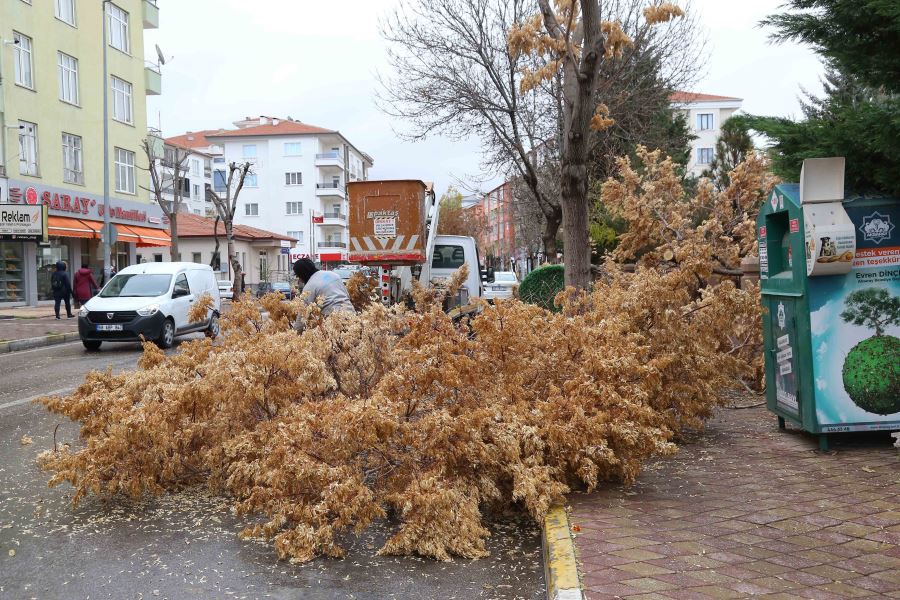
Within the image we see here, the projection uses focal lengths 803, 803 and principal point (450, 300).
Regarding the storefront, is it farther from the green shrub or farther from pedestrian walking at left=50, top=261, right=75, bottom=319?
the green shrub

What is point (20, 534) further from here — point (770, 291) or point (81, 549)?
point (770, 291)

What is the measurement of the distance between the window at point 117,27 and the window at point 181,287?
23.4 metres

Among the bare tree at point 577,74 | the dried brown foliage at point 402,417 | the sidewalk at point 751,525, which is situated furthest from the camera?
the bare tree at point 577,74

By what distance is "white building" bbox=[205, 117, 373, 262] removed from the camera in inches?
3425

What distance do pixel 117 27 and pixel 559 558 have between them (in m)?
39.1

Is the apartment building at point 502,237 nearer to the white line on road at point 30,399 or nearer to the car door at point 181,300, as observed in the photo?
the car door at point 181,300

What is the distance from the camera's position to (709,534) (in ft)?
14.3

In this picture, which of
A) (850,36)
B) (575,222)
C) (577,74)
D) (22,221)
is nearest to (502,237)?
(22,221)

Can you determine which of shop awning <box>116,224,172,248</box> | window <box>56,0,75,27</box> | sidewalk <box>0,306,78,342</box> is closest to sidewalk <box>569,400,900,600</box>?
sidewalk <box>0,306,78,342</box>

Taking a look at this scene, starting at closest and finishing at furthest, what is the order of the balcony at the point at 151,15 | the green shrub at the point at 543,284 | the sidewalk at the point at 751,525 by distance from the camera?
the sidewalk at the point at 751,525, the green shrub at the point at 543,284, the balcony at the point at 151,15

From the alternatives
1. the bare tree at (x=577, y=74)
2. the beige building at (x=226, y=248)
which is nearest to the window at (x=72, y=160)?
the beige building at (x=226, y=248)

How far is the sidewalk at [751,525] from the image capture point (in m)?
3.69

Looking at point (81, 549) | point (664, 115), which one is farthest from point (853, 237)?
point (664, 115)

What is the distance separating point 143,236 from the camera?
37656 mm
